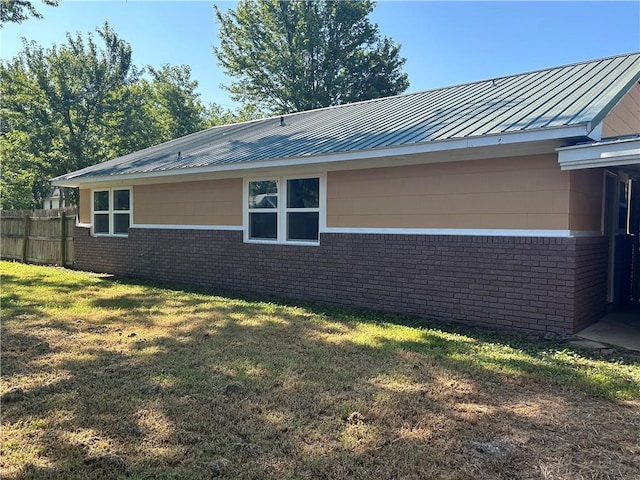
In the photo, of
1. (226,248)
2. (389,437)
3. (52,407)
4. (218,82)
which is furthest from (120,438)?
(218,82)

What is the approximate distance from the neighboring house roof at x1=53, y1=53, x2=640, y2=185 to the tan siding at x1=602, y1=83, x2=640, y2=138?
0.45 m

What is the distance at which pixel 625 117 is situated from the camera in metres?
8.14

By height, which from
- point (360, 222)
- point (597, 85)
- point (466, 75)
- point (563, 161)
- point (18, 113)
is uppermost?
point (466, 75)

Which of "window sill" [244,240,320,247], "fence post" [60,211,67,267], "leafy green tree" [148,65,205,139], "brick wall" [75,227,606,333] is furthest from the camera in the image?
"leafy green tree" [148,65,205,139]

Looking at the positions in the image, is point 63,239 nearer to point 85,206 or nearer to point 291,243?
point 85,206

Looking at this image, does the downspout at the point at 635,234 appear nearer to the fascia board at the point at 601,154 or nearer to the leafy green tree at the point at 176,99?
the fascia board at the point at 601,154

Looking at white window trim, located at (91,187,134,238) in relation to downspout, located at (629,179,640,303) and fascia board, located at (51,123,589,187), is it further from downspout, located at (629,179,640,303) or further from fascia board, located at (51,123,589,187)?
downspout, located at (629,179,640,303)

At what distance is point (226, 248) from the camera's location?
10.4 metres

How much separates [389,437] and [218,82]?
33.6 metres

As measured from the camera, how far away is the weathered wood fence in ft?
48.9

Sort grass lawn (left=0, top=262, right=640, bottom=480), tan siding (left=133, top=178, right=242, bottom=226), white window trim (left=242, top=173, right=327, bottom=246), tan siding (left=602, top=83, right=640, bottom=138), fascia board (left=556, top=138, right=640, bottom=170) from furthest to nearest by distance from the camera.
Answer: tan siding (left=133, top=178, right=242, bottom=226) → white window trim (left=242, top=173, right=327, bottom=246) → tan siding (left=602, top=83, right=640, bottom=138) → fascia board (left=556, top=138, right=640, bottom=170) → grass lawn (left=0, top=262, right=640, bottom=480)

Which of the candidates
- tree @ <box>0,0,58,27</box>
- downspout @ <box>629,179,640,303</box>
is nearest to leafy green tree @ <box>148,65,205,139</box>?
tree @ <box>0,0,58,27</box>

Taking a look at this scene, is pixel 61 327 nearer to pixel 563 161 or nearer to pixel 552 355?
pixel 552 355

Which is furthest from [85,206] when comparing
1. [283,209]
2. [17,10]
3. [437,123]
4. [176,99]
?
[176,99]
